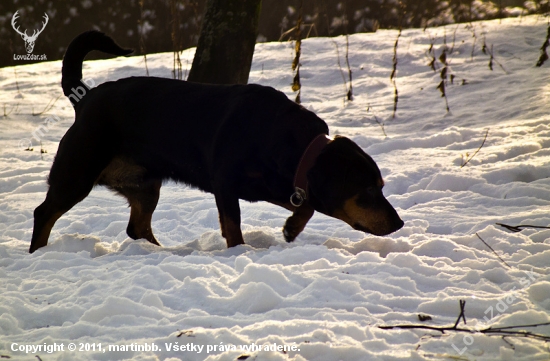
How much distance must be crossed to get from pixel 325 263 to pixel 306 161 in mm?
714

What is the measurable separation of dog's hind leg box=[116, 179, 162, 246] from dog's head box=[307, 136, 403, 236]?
141 cm

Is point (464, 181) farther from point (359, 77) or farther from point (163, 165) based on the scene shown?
point (359, 77)

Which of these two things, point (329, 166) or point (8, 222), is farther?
point (8, 222)

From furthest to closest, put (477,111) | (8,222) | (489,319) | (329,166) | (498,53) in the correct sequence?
(498,53) < (477,111) < (8,222) < (329,166) < (489,319)

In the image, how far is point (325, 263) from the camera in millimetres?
3209

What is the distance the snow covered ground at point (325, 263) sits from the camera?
2.32m

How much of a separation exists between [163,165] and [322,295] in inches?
74.0

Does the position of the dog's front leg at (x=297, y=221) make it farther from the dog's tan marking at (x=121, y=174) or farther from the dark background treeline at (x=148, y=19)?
the dark background treeline at (x=148, y=19)

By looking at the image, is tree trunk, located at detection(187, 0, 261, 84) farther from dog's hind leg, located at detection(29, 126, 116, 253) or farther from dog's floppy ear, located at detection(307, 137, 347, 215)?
dog's floppy ear, located at detection(307, 137, 347, 215)

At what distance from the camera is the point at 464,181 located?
5.14 m

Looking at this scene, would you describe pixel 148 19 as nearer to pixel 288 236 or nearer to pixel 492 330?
pixel 288 236

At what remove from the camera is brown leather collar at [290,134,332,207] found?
3.60 metres

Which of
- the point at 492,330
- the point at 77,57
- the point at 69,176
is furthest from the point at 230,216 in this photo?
the point at 492,330

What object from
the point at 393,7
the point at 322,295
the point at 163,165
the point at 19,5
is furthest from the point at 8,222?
the point at 393,7
